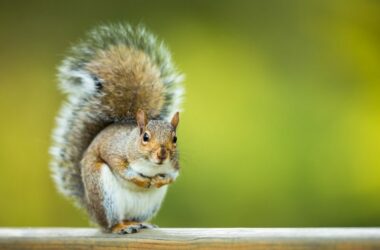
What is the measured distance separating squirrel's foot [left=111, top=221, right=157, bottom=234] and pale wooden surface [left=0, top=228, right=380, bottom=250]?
0.04 m

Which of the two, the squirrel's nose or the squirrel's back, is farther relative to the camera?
the squirrel's back

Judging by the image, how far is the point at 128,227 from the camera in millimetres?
1794

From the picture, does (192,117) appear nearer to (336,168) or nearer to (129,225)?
(336,168)

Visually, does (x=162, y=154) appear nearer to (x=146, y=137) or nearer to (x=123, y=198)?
(x=146, y=137)

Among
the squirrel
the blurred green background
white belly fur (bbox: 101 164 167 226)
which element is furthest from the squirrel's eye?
the blurred green background

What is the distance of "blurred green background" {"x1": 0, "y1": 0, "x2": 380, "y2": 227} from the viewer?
3.48m

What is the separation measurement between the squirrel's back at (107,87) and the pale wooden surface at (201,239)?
0.36 metres

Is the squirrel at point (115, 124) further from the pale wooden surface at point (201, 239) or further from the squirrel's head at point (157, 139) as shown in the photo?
the pale wooden surface at point (201, 239)

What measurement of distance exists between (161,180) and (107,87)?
29 centimetres

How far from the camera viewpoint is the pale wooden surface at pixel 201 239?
1.52 m

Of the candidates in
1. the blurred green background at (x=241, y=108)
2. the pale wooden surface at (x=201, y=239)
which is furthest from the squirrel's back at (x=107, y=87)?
the blurred green background at (x=241, y=108)

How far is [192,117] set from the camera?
351 centimetres

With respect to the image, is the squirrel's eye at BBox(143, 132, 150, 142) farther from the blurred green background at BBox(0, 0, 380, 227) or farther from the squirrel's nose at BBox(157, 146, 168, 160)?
the blurred green background at BBox(0, 0, 380, 227)

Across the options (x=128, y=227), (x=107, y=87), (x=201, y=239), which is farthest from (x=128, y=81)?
(x=201, y=239)
